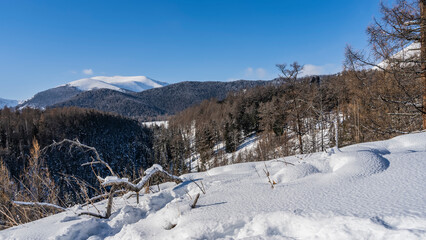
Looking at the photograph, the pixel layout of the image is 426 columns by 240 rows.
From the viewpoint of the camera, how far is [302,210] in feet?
5.00

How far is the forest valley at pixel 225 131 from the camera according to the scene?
17.4 feet

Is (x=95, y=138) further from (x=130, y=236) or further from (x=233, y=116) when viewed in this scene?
(x=130, y=236)

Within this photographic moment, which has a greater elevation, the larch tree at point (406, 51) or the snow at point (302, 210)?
the larch tree at point (406, 51)

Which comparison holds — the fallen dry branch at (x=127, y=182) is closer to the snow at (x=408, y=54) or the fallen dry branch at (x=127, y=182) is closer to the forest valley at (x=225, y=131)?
the forest valley at (x=225, y=131)

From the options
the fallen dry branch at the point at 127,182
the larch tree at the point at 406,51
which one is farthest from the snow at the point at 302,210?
the larch tree at the point at 406,51

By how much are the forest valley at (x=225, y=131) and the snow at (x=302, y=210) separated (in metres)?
0.76

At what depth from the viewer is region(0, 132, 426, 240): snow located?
49.3 inches

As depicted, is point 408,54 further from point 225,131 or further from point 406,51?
point 225,131

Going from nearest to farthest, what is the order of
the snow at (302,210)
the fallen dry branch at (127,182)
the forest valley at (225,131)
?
the snow at (302,210) < the fallen dry branch at (127,182) < the forest valley at (225,131)

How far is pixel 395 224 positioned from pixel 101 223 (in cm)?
246

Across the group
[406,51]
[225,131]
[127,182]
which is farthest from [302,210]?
[225,131]

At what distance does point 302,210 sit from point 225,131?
4896 cm

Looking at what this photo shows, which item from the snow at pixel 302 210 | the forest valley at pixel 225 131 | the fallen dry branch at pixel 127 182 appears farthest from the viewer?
the forest valley at pixel 225 131

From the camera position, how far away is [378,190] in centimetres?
168
